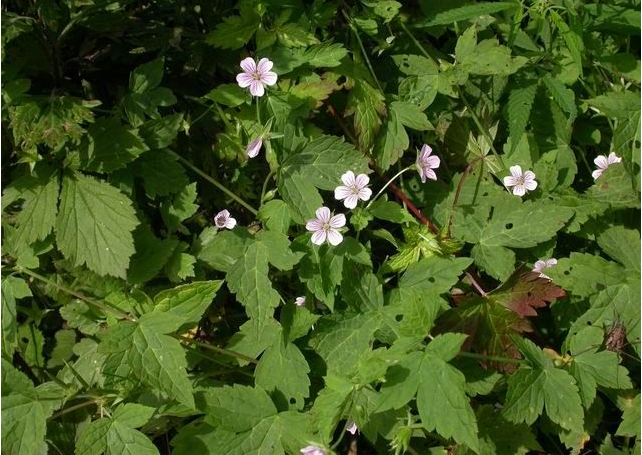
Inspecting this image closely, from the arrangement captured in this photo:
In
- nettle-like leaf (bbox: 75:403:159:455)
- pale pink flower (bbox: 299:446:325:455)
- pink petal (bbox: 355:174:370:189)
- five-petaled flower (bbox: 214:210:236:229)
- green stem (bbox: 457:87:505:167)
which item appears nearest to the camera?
pale pink flower (bbox: 299:446:325:455)

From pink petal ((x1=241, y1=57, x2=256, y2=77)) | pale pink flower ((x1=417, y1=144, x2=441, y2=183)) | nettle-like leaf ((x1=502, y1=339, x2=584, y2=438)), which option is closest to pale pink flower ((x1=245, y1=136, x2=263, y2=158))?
pink petal ((x1=241, y1=57, x2=256, y2=77))

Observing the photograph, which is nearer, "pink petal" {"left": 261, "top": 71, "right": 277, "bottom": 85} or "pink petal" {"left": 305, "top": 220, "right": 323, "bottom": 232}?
"pink petal" {"left": 305, "top": 220, "right": 323, "bottom": 232}

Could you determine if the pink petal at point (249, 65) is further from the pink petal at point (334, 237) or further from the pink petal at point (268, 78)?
the pink petal at point (334, 237)

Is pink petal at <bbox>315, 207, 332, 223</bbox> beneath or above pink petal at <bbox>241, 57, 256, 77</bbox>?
beneath

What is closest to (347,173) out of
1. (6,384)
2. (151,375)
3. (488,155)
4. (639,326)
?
(488,155)

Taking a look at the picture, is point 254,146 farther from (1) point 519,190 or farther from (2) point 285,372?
(1) point 519,190

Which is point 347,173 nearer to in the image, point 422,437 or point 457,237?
point 457,237

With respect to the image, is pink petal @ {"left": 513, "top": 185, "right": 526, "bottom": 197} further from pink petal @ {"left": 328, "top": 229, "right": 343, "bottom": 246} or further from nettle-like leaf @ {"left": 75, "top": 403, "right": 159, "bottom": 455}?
nettle-like leaf @ {"left": 75, "top": 403, "right": 159, "bottom": 455}

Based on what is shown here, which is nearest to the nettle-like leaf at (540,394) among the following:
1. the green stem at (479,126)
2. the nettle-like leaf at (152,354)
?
the green stem at (479,126)
